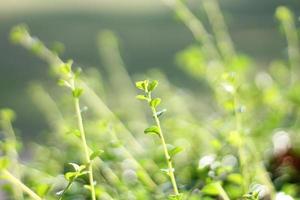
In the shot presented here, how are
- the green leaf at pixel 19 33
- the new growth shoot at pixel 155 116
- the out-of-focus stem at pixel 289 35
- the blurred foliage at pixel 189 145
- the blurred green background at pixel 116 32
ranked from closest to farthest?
the new growth shoot at pixel 155 116 < the blurred foliage at pixel 189 145 < the green leaf at pixel 19 33 < the out-of-focus stem at pixel 289 35 < the blurred green background at pixel 116 32

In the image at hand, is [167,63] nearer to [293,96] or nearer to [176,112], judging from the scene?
[176,112]

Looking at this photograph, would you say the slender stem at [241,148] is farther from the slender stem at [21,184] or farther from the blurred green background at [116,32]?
the blurred green background at [116,32]

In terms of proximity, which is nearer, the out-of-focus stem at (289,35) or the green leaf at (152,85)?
the green leaf at (152,85)

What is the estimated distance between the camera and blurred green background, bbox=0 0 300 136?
8.53ft

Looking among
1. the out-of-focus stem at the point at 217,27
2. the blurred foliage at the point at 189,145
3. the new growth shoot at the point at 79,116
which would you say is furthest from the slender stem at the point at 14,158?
the out-of-focus stem at the point at 217,27

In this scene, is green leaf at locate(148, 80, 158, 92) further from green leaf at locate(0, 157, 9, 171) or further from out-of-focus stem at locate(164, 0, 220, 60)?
out-of-focus stem at locate(164, 0, 220, 60)

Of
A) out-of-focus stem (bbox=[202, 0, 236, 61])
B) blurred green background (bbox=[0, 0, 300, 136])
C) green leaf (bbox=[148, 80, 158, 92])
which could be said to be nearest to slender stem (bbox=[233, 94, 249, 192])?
green leaf (bbox=[148, 80, 158, 92])

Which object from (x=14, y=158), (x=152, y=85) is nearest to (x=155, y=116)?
(x=152, y=85)

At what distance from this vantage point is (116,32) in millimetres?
3426

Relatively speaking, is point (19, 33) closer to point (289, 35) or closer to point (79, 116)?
point (79, 116)

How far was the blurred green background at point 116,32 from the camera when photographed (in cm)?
260

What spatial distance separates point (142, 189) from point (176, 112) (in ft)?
0.99

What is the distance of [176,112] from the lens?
3.06 feet

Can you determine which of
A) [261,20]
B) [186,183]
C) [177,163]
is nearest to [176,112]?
[177,163]
